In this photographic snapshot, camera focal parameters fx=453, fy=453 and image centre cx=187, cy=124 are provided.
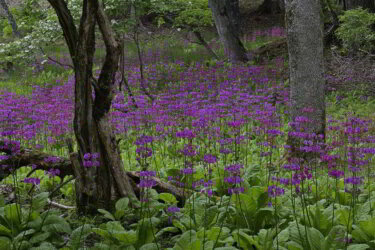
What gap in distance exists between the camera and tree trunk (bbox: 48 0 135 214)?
414 cm

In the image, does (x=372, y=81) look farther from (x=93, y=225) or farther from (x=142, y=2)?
(x=93, y=225)

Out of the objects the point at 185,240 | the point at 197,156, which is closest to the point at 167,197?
the point at 185,240

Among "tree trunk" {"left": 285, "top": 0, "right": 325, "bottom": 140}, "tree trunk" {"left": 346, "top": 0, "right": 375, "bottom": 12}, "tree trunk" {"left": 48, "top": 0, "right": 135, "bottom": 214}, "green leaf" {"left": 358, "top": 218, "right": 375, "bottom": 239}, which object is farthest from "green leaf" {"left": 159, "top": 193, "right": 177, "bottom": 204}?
"tree trunk" {"left": 346, "top": 0, "right": 375, "bottom": 12}

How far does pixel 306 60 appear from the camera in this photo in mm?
6656

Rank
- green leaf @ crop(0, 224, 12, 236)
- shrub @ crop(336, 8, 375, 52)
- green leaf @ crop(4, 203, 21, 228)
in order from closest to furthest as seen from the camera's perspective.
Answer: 1. green leaf @ crop(0, 224, 12, 236)
2. green leaf @ crop(4, 203, 21, 228)
3. shrub @ crop(336, 8, 375, 52)

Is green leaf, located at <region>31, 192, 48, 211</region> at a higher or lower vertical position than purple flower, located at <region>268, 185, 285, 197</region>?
lower

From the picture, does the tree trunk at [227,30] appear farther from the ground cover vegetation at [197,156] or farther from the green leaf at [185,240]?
the green leaf at [185,240]

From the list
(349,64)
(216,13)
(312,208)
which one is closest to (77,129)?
(312,208)

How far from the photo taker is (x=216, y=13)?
15.2 metres

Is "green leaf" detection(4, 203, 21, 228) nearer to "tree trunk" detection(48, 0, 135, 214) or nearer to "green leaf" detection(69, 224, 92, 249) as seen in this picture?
"green leaf" detection(69, 224, 92, 249)

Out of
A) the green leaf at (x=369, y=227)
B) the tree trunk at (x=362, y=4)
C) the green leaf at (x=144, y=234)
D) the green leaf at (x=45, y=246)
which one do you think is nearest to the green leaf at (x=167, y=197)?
the green leaf at (x=144, y=234)

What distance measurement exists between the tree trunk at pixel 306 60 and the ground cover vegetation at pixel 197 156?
27cm

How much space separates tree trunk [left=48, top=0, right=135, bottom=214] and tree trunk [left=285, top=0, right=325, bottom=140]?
10.6ft

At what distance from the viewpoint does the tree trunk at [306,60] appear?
6551 millimetres
